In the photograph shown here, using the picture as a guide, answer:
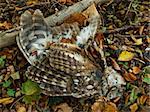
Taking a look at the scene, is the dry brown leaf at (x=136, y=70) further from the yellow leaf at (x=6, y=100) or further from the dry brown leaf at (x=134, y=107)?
the yellow leaf at (x=6, y=100)

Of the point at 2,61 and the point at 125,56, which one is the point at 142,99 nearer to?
the point at 125,56

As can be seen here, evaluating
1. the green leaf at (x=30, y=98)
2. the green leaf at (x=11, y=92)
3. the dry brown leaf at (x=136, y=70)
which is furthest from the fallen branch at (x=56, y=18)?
the dry brown leaf at (x=136, y=70)

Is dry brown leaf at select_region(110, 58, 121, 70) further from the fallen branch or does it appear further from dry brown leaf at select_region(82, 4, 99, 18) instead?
the fallen branch

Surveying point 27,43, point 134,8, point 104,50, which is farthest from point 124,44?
point 27,43

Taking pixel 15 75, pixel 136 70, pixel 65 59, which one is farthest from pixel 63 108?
pixel 136 70

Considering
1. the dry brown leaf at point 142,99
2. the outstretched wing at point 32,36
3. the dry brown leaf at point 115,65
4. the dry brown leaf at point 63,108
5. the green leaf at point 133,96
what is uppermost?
the outstretched wing at point 32,36

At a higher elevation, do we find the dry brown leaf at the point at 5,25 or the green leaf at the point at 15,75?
the dry brown leaf at the point at 5,25

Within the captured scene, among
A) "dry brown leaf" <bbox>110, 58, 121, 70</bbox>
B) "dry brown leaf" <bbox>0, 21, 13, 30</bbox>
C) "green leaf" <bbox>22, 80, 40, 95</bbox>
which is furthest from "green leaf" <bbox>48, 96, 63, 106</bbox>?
"dry brown leaf" <bbox>0, 21, 13, 30</bbox>
